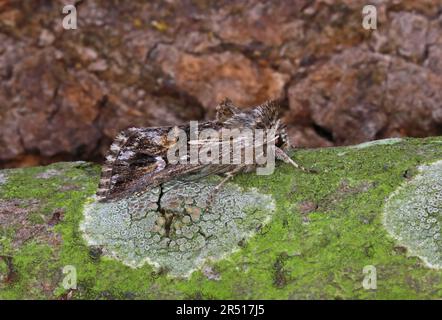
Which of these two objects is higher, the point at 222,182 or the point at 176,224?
the point at 222,182

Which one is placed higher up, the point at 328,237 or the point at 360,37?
the point at 360,37

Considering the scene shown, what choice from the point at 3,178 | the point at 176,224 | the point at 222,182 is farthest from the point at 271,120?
the point at 3,178

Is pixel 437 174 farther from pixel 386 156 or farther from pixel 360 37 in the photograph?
pixel 360 37

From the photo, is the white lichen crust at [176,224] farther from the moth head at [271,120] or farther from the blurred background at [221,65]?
the blurred background at [221,65]

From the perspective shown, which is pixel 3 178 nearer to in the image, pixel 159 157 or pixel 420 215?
pixel 159 157
